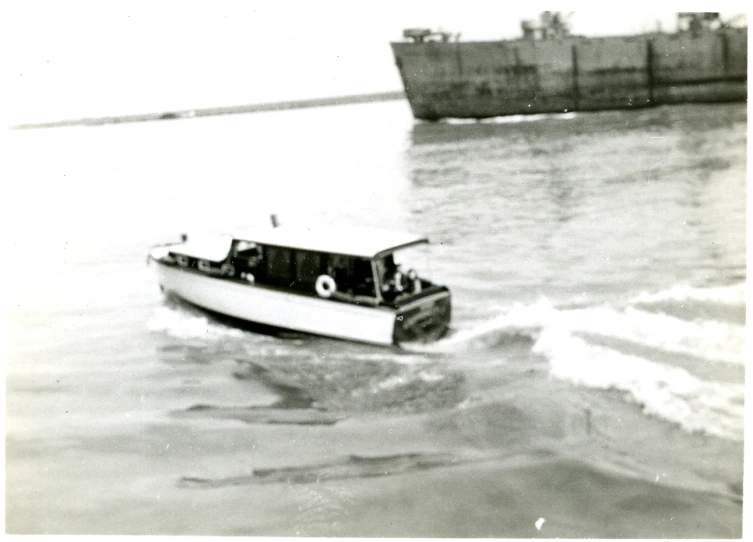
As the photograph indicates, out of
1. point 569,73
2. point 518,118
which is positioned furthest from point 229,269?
point 569,73

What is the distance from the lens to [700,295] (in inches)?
178

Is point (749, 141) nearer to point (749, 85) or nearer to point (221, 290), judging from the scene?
point (749, 85)

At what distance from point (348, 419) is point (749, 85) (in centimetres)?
324

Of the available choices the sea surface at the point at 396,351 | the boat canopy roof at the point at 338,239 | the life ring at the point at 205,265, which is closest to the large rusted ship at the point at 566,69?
the sea surface at the point at 396,351

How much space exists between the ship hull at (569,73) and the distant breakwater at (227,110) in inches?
13.9

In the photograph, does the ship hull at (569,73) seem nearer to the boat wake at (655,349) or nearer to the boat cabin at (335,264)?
the boat cabin at (335,264)

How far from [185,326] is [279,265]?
0.76m

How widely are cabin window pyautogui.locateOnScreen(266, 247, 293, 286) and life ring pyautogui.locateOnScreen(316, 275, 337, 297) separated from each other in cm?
26

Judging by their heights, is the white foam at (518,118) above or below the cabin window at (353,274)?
above

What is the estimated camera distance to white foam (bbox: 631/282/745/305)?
4.49 m

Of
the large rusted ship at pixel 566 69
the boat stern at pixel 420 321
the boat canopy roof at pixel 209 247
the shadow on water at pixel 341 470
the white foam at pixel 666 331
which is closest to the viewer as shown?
the shadow on water at pixel 341 470

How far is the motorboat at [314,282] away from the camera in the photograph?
4.82 metres

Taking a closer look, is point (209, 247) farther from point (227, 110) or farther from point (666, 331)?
point (666, 331)

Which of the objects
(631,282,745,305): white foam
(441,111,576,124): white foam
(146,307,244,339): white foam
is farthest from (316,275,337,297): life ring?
(631,282,745,305): white foam
